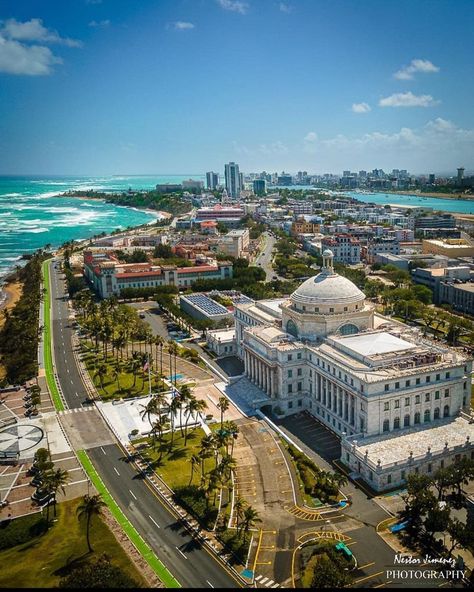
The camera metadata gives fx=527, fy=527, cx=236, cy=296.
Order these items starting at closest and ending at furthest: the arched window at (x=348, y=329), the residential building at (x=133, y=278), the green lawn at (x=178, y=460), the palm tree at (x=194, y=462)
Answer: the palm tree at (x=194, y=462) < the green lawn at (x=178, y=460) < the arched window at (x=348, y=329) < the residential building at (x=133, y=278)

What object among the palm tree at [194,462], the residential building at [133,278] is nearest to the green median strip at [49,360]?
the residential building at [133,278]

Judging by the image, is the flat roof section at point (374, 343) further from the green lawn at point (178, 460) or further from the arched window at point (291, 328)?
the green lawn at point (178, 460)

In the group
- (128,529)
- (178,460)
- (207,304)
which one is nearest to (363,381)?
(178,460)

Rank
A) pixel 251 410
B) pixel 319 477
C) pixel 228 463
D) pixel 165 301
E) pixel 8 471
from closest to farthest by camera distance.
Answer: pixel 228 463 < pixel 319 477 < pixel 8 471 < pixel 251 410 < pixel 165 301

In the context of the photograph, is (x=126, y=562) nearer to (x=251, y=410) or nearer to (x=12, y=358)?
(x=251, y=410)

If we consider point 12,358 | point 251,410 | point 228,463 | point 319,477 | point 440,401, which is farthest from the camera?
point 12,358

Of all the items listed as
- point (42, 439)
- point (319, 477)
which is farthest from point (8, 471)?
point (319, 477)

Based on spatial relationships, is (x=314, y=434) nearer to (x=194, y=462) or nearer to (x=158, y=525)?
(x=194, y=462)
